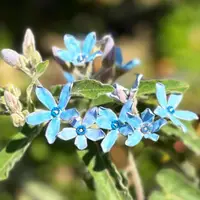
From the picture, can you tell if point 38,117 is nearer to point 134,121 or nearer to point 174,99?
point 134,121

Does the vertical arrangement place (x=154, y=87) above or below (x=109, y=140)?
above

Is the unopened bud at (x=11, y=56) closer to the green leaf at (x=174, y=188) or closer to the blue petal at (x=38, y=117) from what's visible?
the blue petal at (x=38, y=117)

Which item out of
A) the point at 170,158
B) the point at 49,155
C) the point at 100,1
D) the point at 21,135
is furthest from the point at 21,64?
the point at 100,1

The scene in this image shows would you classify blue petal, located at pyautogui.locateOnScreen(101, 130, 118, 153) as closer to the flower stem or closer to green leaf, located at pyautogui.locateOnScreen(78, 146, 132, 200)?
green leaf, located at pyautogui.locateOnScreen(78, 146, 132, 200)

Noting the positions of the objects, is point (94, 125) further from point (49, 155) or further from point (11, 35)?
point (11, 35)

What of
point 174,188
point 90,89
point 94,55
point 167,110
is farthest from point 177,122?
point 174,188

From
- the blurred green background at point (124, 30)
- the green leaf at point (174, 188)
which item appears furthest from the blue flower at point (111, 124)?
the blurred green background at point (124, 30)
